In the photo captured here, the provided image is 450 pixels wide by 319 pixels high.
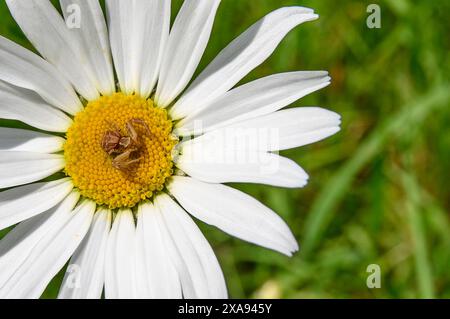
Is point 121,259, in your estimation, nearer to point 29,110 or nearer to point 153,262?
point 153,262

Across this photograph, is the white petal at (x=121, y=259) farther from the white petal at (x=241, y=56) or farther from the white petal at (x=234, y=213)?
the white petal at (x=241, y=56)

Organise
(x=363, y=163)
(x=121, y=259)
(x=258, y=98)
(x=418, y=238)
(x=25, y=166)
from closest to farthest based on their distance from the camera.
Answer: (x=258, y=98) < (x=121, y=259) < (x=25, y=166) < (x=418, y=238) < (x=363, y=163)

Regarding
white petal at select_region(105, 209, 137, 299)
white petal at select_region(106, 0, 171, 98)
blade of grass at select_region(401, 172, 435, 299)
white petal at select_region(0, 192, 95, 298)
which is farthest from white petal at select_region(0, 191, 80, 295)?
blade of grass at select_region(401, 172, 435, 299)

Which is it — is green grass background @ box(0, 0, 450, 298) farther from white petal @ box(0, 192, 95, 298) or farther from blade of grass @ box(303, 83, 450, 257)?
white petal @ box(0, 192, 95, 298)

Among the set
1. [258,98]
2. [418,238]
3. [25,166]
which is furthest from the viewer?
[418,238]

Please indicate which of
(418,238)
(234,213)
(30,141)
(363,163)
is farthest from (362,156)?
(30,141)

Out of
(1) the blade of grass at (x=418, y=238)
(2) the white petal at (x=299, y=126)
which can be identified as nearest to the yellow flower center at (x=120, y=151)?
(2) the white petal at (x=299, y=126)
